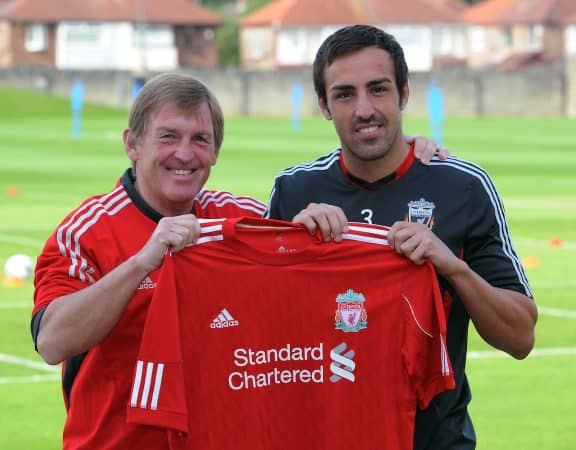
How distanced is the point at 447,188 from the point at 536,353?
720cm

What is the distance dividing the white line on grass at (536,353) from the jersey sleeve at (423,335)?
7013 millimetres

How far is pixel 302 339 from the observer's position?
5.73m

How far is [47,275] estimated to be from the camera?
5.64m

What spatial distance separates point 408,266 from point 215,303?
705mm

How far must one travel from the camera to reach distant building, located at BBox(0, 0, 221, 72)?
126125mm

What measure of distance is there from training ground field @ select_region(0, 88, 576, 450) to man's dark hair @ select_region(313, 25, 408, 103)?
0.49 m

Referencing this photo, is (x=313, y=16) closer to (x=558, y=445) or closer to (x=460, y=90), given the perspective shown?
(x=460, y=90)

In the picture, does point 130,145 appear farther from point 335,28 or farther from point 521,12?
point 521,12

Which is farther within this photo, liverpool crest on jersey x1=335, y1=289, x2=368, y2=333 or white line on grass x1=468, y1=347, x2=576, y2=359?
white line on grass x1=468, y1=347, x2=576, y2=359

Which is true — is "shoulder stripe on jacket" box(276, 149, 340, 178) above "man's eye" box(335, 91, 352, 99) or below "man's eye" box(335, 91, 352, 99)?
below

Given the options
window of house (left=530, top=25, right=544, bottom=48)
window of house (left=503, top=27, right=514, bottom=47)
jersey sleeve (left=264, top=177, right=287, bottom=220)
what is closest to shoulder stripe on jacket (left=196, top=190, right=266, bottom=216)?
jersey sleeve (left=264, top=177, right=287, bottom=220)

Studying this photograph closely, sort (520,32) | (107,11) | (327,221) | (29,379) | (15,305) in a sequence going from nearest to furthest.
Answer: (327,221) → (29,379) → (15,305) → (107,11) → (520,32)

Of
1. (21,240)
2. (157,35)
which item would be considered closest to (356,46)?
(21,240)

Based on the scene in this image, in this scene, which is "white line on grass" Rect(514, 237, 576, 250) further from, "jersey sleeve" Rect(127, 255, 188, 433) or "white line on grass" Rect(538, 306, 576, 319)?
"jersey sleeve" Rect(127, 255, 188, 433)
